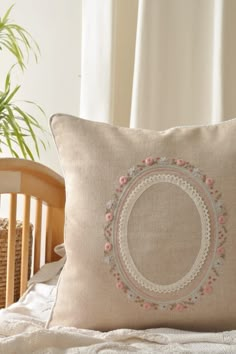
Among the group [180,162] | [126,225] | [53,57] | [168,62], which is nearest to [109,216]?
[126,225]

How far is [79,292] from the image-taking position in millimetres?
1013

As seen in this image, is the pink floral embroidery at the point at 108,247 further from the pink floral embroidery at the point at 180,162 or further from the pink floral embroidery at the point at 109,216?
the pink floral embroidery at the point at 180,162

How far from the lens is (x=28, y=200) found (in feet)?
4.50

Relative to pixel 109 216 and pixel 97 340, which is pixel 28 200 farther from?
pixel 97 340

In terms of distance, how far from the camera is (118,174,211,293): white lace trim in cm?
99

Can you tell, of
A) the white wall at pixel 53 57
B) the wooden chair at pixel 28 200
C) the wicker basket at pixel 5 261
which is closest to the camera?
the wooden chair at pixel 28 200

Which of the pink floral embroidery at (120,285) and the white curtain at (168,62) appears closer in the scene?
the pink floral embroidery at (120,285)

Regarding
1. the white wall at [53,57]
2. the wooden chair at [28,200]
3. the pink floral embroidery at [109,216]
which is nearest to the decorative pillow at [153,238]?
the pink floral embroidery at [109,216]

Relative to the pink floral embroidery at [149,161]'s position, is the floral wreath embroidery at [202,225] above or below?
below

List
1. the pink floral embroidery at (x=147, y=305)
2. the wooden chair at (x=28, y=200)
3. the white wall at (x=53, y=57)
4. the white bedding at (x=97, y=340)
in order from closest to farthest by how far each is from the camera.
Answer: the white bedding at (x=97, y=340), the pink floral embroidery at (x=147, y=305), the wooden chair at (x=28, y=200), the white wall at (x=53, y=57)

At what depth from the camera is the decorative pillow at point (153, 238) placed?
99 cm

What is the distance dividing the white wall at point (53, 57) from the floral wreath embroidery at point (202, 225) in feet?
2.85

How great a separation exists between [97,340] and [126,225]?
0.21 m

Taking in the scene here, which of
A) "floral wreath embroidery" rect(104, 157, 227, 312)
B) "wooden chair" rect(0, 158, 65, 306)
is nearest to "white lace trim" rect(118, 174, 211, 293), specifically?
"floral wreath embroidery" rect(104, 157, 227, 312)
